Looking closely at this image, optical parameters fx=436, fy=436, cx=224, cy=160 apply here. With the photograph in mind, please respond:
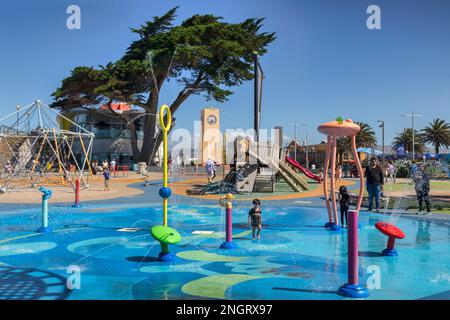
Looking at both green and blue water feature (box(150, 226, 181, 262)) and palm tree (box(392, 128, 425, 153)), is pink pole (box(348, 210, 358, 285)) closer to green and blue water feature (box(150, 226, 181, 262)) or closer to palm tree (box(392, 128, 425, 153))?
green and blue water feature (box(150, 226, 181, 262))

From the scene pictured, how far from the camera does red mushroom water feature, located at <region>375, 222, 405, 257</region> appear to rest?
7.96 meters

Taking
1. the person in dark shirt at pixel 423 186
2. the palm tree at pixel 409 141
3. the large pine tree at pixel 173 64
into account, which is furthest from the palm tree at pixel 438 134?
the person in dark shirt at pixel 423 186

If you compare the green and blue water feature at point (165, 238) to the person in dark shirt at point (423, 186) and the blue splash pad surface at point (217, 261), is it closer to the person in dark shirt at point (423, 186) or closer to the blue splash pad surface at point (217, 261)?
the blue splash pad surface at point (217, 261)

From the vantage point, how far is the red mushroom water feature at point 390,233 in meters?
7.96

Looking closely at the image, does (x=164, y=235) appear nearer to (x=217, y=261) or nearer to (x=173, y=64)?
(x=217, y=261)

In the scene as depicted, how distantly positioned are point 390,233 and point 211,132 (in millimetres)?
76061

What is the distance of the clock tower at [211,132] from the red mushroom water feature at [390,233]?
7191 cm

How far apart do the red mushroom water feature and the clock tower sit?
71914mm

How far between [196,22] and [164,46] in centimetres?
505

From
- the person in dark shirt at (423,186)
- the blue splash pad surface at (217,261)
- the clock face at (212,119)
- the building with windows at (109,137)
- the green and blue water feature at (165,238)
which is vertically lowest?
the blue splash pad surface at (217,261)

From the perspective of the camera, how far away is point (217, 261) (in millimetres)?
7965

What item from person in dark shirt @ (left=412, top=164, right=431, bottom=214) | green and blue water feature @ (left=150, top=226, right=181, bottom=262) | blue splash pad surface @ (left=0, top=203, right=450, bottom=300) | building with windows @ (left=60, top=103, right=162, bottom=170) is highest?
building with windows @ (left=60, top=103, right=162, bottom=170)

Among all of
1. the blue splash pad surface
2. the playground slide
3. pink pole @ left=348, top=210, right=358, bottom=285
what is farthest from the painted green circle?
the playground slide
